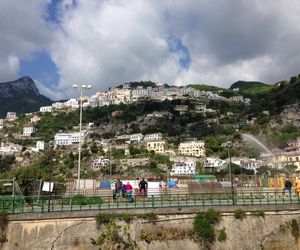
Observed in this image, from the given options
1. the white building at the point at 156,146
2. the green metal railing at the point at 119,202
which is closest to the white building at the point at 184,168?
the white building at the point at 156,146

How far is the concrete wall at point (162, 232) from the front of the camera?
20.1 m

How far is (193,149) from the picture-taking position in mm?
177125

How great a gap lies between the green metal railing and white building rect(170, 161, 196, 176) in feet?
368

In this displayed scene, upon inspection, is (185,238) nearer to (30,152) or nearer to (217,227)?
(217,227)

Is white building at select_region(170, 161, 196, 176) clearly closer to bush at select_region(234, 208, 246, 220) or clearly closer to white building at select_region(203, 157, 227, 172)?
white building at select_region(203, 157, 227, 172)

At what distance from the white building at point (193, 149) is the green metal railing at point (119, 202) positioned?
148 m

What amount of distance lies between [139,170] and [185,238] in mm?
119648

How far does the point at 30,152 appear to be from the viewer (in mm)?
198125

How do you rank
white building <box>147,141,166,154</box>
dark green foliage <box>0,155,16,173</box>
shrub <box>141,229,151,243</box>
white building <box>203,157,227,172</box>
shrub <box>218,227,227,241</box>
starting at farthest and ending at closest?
dark green foliage <box>0,155,16,173</box> → white building <box>147,141,166,154</box> → white building <box>203,157,227,172</box> → shrub <box>218,227,227,241</box> → shrub <box>141,229,151,243</box>

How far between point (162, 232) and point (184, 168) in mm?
125865

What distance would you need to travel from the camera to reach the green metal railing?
21562 mm

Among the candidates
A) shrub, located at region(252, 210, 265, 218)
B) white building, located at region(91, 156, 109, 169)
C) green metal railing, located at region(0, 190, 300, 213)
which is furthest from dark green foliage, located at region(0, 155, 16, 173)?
shrub, located at region(252, 210, 265, 218)

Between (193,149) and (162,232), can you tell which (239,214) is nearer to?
(162,232)

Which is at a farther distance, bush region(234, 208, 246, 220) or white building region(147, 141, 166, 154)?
white building region(147, 141, 166, 154)
